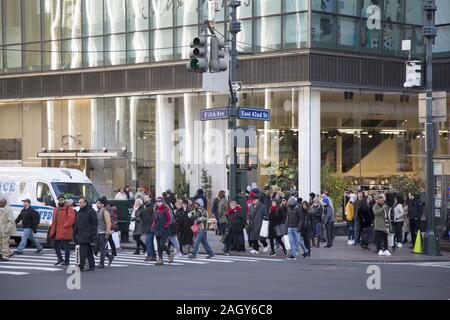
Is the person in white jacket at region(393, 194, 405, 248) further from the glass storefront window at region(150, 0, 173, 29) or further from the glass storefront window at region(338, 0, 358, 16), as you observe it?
the glass storefront window at region(150, 0, 173, 29)

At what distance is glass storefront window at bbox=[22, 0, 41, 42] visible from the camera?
46875 millimetres

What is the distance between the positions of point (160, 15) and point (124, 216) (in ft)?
43.0

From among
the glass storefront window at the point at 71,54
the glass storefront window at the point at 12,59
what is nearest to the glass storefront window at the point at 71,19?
the glass storefront window at the point at 71,54

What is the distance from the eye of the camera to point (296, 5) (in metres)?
37.3

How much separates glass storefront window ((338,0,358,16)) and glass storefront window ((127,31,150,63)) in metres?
9.16

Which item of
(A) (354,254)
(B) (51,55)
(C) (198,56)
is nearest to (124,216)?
(A) (354,254)

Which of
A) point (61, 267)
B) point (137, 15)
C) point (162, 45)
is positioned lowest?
point (61, 267)

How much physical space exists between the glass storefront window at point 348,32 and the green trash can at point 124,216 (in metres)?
11.7

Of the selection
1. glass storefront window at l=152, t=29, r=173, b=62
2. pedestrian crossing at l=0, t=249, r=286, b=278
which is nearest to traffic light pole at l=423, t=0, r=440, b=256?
pedestrian crossing at l=0, t=249, r=286, b=278

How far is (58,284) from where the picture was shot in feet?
60.4

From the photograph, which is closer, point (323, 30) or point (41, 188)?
point (41, 188)

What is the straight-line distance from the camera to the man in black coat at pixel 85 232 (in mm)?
21312

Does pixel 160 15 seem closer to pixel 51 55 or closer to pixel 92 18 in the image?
pixel 92 18

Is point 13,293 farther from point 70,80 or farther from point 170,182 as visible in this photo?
point 70,80
